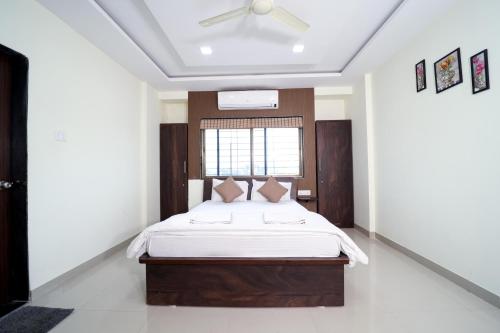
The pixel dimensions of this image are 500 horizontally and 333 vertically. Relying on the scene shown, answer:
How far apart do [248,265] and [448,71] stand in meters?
2.64

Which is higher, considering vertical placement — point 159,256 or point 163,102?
point 163,102

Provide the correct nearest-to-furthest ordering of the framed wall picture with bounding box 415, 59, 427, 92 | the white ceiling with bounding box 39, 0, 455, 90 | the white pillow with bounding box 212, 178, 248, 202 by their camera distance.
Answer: the white ceiling with bounding box 39, 0, 455, 90 → the framed wall picture with bounding box 415, 59, 427, 92 → the white pillow with bounding box 212, 178, 248, 202

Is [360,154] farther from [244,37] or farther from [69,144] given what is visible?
[69,144]

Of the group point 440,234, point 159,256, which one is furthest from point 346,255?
point 159,256

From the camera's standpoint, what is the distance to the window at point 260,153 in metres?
4.47

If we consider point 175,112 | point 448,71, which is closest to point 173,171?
point 175,112

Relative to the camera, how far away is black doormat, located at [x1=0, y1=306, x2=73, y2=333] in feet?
5.42

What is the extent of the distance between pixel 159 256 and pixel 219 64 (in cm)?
278

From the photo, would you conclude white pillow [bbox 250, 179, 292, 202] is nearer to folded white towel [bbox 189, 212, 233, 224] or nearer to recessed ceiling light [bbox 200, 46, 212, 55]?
folded white towel [bbox 189, 212, 233, 224]

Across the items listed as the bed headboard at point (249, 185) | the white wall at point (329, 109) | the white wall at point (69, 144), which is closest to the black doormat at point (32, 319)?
the white wall at point (69, 144)

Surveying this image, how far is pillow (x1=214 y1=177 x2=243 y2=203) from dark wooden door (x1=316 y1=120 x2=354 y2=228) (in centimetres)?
161

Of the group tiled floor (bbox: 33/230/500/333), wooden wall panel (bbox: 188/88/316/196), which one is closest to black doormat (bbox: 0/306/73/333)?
tiled floor (bbox: 33/230/500/333)

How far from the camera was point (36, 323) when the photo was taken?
67.7 inches

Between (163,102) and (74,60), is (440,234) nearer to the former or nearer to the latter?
(74,60)
